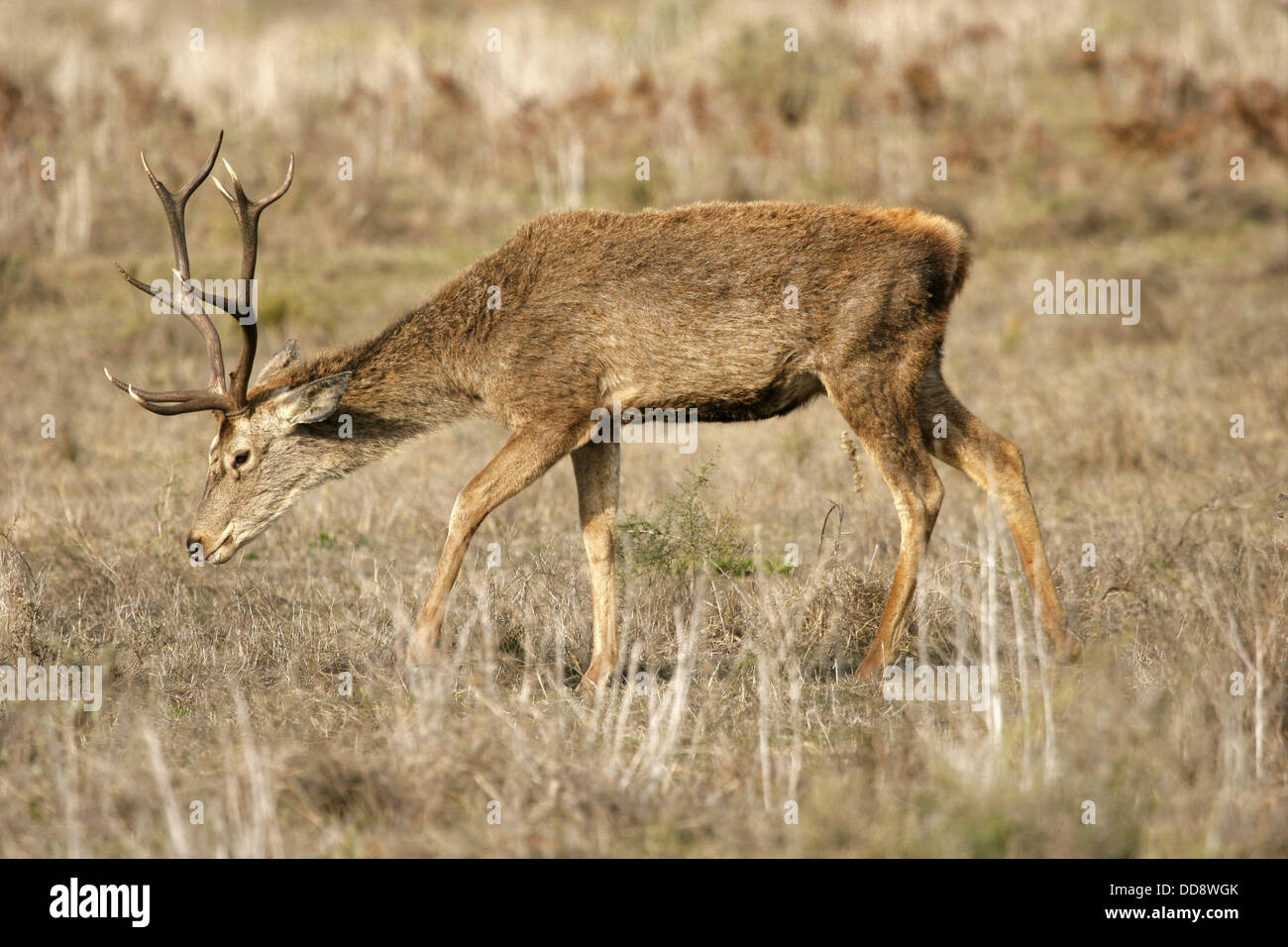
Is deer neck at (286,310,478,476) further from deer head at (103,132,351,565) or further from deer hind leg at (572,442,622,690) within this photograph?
deer hind leg at (572,442,622,690)

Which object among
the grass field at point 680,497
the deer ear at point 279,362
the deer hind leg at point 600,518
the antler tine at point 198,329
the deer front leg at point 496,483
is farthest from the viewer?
the deer ear at point 279,362

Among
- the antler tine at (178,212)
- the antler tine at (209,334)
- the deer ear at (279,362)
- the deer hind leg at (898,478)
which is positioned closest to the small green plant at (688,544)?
the deer hind leg at (898,478)

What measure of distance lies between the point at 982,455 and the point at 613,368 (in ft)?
6.52

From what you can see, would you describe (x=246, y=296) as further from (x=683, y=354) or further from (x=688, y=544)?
(x=688, y=544)

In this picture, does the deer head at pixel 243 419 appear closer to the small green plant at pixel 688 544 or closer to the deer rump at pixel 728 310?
the deer rump at pixel 728 310

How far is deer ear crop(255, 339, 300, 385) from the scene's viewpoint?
7805mm

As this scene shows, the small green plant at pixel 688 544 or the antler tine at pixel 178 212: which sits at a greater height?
the antler tine at pixel 178 212

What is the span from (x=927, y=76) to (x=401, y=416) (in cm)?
1566

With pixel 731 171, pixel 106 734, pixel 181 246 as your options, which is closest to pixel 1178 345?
pixel 731 171

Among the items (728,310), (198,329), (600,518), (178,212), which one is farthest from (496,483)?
(178,212)

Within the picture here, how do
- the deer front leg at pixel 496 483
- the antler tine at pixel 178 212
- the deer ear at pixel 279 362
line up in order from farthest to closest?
the deer ear at pixel 279 362 → the antler tine at pixel 178 212 → the deer front leg at pixel 496 483

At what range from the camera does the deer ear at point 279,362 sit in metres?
7.80

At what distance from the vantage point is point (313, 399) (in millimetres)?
7188

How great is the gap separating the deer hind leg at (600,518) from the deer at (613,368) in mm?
11
